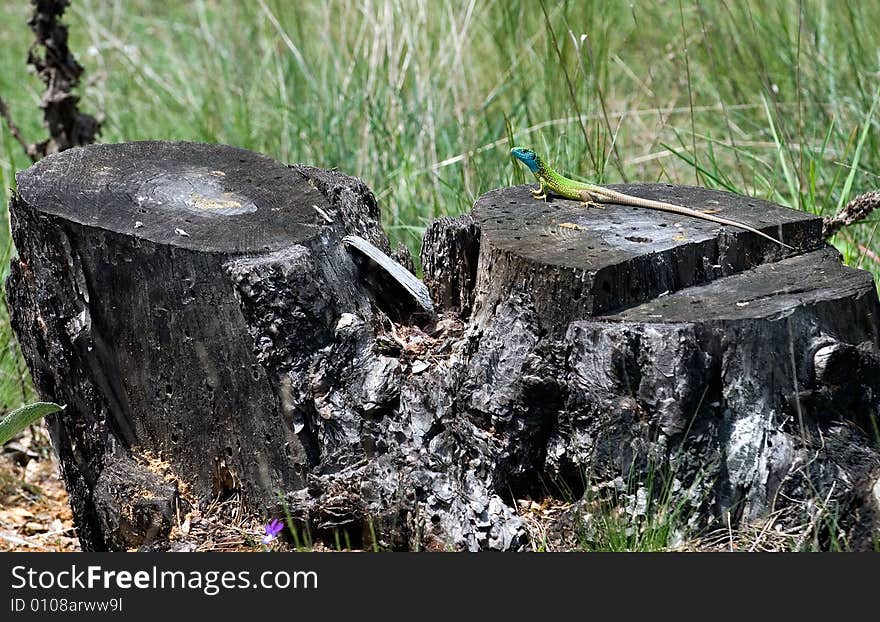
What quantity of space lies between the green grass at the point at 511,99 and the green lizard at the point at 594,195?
319 millimetres

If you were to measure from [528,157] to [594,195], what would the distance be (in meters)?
0.36

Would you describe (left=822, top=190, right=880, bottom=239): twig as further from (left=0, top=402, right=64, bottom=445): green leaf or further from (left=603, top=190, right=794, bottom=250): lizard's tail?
(left=0, top=402, right=64, bottom=445): green leaf

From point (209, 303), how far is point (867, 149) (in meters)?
2.51

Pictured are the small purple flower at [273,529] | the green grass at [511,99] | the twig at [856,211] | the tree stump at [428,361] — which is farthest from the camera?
the green grass at [511,99]

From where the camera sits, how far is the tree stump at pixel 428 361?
1924 millimetres

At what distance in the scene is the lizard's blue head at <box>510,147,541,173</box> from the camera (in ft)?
9.01

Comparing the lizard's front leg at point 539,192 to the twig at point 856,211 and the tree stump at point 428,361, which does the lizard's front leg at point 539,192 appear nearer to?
the tree stump at point 428,361

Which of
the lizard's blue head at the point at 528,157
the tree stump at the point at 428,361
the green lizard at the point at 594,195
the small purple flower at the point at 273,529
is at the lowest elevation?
the small purple flower at the point at 273,529

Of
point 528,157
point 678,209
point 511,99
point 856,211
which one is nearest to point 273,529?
point 678,209

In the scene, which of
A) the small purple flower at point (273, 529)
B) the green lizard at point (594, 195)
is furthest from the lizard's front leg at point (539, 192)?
the small purple flower at point (273, 529)

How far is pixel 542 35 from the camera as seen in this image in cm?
426

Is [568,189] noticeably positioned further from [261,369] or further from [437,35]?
[437,35]

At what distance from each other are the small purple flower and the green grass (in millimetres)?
1297

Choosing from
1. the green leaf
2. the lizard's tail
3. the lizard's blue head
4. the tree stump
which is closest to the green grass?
the lizard's blue head
